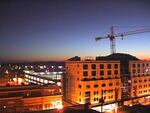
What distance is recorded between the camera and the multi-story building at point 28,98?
73.3 ft

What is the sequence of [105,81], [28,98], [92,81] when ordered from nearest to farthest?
[28,98]
[92,81]
[105,81]

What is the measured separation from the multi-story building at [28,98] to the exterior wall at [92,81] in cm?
408

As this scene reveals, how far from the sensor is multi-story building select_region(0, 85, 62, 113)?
73.3ft

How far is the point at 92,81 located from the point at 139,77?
8.22 metres

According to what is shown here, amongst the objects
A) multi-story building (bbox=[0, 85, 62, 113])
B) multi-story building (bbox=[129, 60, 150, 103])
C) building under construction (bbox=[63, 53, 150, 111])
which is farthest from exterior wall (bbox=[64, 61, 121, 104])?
multi-story building (bbox=[0, 85, 62, 113])

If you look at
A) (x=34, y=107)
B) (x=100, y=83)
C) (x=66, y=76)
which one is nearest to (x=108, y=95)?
(x=100, y=83)

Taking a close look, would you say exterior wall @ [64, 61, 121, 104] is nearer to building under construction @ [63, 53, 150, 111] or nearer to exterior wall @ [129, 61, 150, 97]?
building under construction @ [63, 53, 150, 111]

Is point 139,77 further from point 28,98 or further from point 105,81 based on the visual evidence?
point 28,98

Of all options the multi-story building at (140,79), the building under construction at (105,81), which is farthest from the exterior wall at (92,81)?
the multi-story building at (140,79)

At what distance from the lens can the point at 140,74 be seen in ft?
113

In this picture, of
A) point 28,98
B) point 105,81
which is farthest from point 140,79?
point 28,98

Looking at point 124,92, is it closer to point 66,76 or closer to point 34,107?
point 66,76

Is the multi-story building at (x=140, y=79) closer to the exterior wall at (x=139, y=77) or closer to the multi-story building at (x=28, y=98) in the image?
the exterior wall at (x=139, y=77)

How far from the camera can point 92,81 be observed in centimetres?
2942
